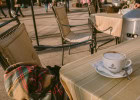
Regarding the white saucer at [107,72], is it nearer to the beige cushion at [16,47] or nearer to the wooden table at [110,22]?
the beige cushion at [16,47]

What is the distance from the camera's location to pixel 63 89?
0.95 meters

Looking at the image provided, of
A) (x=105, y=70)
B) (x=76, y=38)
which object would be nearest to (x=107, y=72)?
(x=105, y=70)

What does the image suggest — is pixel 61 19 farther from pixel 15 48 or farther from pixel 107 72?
pixel 107 72

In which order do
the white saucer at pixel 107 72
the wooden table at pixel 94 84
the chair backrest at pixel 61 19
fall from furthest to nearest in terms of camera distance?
the chair backrest at pixel 61 19 → the white saucer at pixel 107 72 → the wooden table at pixel 94 84

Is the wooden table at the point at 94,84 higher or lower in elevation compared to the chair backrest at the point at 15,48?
lower

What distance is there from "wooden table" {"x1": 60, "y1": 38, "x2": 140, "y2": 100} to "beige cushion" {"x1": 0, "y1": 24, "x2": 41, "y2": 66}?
36 cm

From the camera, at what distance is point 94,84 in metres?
0.78

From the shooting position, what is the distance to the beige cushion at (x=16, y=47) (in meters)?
0.97

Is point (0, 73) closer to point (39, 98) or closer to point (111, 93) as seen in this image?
point (39, 98)

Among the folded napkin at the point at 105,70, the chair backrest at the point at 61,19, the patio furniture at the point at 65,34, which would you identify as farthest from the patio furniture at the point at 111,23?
the folded napkin at the point at 105,70

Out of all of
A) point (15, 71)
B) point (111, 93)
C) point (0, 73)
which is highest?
point (15, 71)

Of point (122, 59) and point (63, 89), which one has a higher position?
point (122, 59)

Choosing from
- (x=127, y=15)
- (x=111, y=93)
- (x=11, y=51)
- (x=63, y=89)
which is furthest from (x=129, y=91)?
(x=127, y=15)

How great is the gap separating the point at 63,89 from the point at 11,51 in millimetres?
442
